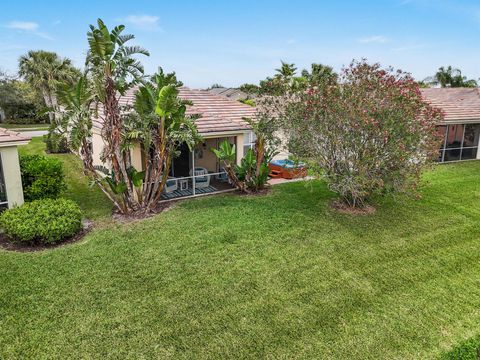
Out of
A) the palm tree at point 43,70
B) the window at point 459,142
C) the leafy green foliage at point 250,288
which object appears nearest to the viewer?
the leafy green foliage at point 250,288

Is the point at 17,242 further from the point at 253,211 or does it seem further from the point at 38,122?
the point at 38,122

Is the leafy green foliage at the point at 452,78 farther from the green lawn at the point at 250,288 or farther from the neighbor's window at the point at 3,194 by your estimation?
the neighbor's window at the point at 3,194

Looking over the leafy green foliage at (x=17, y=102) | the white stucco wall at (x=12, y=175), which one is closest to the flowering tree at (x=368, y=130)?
the white stucco wall at (x=12, y=175)

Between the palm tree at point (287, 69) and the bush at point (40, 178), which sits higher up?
the palm tree at point (287, 69)

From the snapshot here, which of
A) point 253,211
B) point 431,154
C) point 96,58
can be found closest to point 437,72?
point 431,154

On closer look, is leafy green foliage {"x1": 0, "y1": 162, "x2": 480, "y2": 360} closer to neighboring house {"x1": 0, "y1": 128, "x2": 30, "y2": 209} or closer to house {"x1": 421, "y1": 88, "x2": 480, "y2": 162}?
neighboring house {"x1": 0, "y1": 128, "x2": 30, "y2": 209}

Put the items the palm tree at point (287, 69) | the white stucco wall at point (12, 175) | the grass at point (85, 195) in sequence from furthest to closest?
the palm tree at point (287, 69)
the grass at point (85, 195)
the white stucco wall at point (12, 175)

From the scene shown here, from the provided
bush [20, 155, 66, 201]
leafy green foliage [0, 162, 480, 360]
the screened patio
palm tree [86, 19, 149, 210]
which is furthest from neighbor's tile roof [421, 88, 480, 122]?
bush [20, 155, 66, 201]

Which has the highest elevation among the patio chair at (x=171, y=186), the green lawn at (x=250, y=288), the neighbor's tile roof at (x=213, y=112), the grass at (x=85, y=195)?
the neighbor's tile roof at (x=213, y=112)
